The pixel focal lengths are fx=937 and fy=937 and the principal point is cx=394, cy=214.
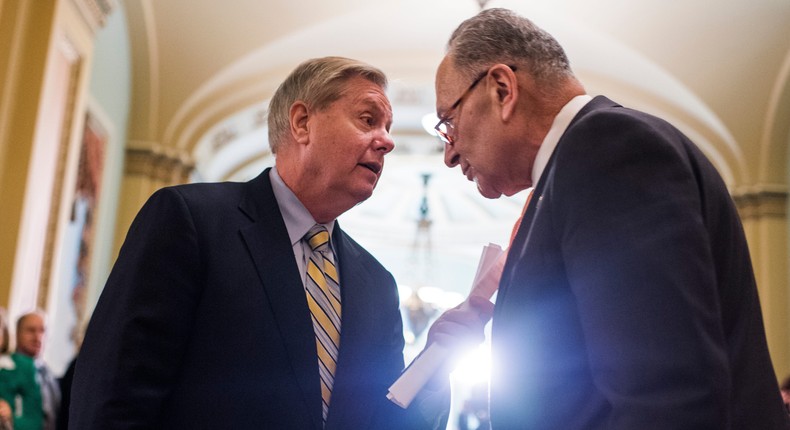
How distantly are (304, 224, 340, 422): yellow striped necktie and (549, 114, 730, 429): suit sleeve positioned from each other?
103cm

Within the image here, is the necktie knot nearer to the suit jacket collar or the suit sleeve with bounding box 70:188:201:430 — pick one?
the suit sleeve with bounding box 70:188:201:430

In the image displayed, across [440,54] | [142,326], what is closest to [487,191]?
[142,326]

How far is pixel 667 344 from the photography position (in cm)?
139

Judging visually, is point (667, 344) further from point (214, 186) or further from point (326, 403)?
point (214, 186)

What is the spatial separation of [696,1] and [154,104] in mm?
6694

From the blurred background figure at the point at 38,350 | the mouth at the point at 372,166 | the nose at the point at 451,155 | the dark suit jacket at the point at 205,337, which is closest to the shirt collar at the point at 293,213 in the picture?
the dark suit jacket at the point at 205,337

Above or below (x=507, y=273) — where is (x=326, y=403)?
below

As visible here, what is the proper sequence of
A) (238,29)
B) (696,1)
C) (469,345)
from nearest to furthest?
(469,345), (696,1), (238,29)

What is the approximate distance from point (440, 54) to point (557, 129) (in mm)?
10971

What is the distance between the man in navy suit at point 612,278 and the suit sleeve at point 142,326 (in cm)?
85

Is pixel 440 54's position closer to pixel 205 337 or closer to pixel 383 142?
pixel 383 142

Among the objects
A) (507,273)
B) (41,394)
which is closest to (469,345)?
(507,273)

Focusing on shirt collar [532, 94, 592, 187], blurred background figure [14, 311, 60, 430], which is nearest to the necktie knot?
shirt collar [532, 94, 592, 187]

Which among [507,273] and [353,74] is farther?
[353,74]
